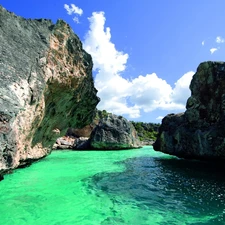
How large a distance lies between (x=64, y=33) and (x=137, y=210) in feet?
35.8

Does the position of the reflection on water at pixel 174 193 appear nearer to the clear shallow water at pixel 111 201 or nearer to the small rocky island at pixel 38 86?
the clear shallow water at pixel 111 201

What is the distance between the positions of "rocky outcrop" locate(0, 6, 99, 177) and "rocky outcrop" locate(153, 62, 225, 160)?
8219 millimetres

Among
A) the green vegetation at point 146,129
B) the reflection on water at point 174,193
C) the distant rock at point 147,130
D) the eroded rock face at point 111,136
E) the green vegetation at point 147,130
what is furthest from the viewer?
A: the green vegetation at point 147,130

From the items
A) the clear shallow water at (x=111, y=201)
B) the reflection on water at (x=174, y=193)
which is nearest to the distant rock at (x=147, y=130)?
the reflection on water at (x=174, y=193)

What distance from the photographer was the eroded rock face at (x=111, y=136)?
4300 cm

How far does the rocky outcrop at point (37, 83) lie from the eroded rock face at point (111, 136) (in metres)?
24.5

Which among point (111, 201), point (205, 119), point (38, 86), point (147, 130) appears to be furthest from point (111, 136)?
point (147, 130)

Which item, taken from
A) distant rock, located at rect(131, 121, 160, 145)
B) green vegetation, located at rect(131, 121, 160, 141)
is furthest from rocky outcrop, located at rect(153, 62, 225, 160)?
green vegetation, located at rect(131, 121, 160, 141)

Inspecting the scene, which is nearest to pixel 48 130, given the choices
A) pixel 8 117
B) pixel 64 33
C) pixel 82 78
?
pixel 82 78

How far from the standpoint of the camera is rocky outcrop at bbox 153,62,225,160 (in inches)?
540

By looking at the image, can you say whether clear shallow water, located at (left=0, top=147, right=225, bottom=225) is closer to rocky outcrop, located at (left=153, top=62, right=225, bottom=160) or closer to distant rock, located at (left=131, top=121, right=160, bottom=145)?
rocky outcrop, located at (left=153, top=62, right=225, bottom=160)

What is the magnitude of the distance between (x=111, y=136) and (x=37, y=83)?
34684 mm

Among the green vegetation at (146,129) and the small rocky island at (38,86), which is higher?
the green vegetation at (146,129)

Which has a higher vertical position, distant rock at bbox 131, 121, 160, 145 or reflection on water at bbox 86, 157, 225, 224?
distant rock at bbox 131, 121, 160, 145
